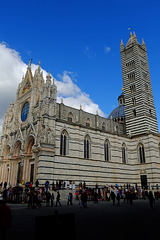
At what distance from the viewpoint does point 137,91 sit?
3653 centimetres

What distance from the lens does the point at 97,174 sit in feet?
95.4

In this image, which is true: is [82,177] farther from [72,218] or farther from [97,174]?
[72,218]

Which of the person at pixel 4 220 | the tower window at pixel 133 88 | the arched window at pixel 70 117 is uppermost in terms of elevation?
the tower window at pixel 133 88

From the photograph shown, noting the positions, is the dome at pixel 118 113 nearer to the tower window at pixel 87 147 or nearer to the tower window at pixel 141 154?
the tower window at pixel 141 154

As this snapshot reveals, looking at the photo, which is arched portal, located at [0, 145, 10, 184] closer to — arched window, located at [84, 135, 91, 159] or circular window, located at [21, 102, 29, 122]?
circular window, located at [21, 102, 29, 122]

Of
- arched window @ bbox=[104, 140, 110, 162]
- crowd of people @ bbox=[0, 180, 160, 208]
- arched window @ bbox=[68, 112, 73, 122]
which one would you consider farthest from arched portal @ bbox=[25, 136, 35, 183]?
arched window @ bbox=[104, 140, 110, 162]

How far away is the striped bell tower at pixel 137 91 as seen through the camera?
35062 mm

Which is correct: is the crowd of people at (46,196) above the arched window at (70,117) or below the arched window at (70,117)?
below

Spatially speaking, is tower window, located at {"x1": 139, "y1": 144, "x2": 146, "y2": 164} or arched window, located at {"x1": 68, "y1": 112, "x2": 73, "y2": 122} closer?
arched window, located at {"x1": 68, "y1": 112, "x2": 73, "y2": 122}

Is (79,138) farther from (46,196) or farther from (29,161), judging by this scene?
(46,196)

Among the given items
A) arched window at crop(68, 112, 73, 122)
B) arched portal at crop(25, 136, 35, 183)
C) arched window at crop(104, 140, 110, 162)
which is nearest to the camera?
arched portal at crop(25, 136, 35, 183)

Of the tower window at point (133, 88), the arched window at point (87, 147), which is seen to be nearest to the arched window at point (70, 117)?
the arched window at point (87, 147)

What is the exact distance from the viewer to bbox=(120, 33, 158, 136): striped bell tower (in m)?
35.1

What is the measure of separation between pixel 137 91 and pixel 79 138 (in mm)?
15444
